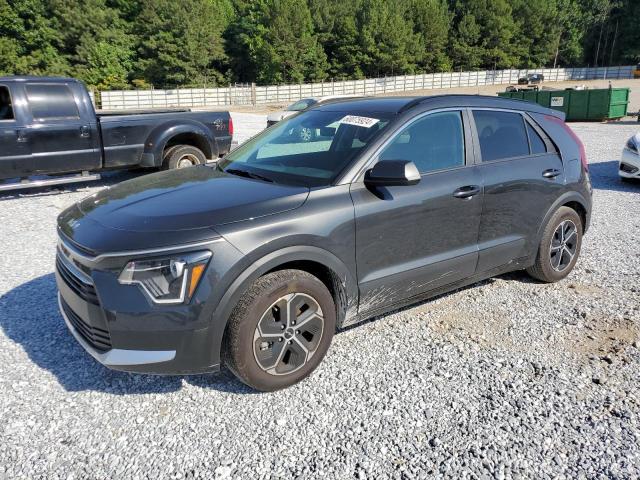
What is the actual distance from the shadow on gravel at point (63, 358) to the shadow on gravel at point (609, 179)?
869 cm

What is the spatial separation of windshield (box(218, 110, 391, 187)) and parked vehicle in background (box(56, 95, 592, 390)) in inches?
0.6

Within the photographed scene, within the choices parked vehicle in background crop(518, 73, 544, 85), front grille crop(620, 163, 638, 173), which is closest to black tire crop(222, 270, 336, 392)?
front grille crop(620, 163, 638, 173)

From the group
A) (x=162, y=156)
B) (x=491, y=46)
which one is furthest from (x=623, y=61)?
(x=162, y=156)

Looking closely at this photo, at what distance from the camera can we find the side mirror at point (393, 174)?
3197mm

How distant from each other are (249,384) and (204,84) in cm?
6936

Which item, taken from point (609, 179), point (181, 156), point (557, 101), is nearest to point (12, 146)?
point (181, 156)

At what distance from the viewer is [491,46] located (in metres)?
88.8

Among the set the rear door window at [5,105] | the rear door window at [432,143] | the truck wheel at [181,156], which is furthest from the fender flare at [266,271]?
the rear door window at [5,105]

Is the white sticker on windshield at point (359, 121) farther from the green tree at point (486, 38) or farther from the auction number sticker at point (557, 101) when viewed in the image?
the green tree at point (486, 38)

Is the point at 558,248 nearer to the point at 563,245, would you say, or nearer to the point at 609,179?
the point at 563,245

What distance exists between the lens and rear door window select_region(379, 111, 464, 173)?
3569 millimetres

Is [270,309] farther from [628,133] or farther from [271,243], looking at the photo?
[628,133]

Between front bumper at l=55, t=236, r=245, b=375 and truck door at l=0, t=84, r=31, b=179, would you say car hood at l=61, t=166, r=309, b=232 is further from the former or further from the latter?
truck door at l=0, t=84, r=31, b=179

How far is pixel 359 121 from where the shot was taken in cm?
378
